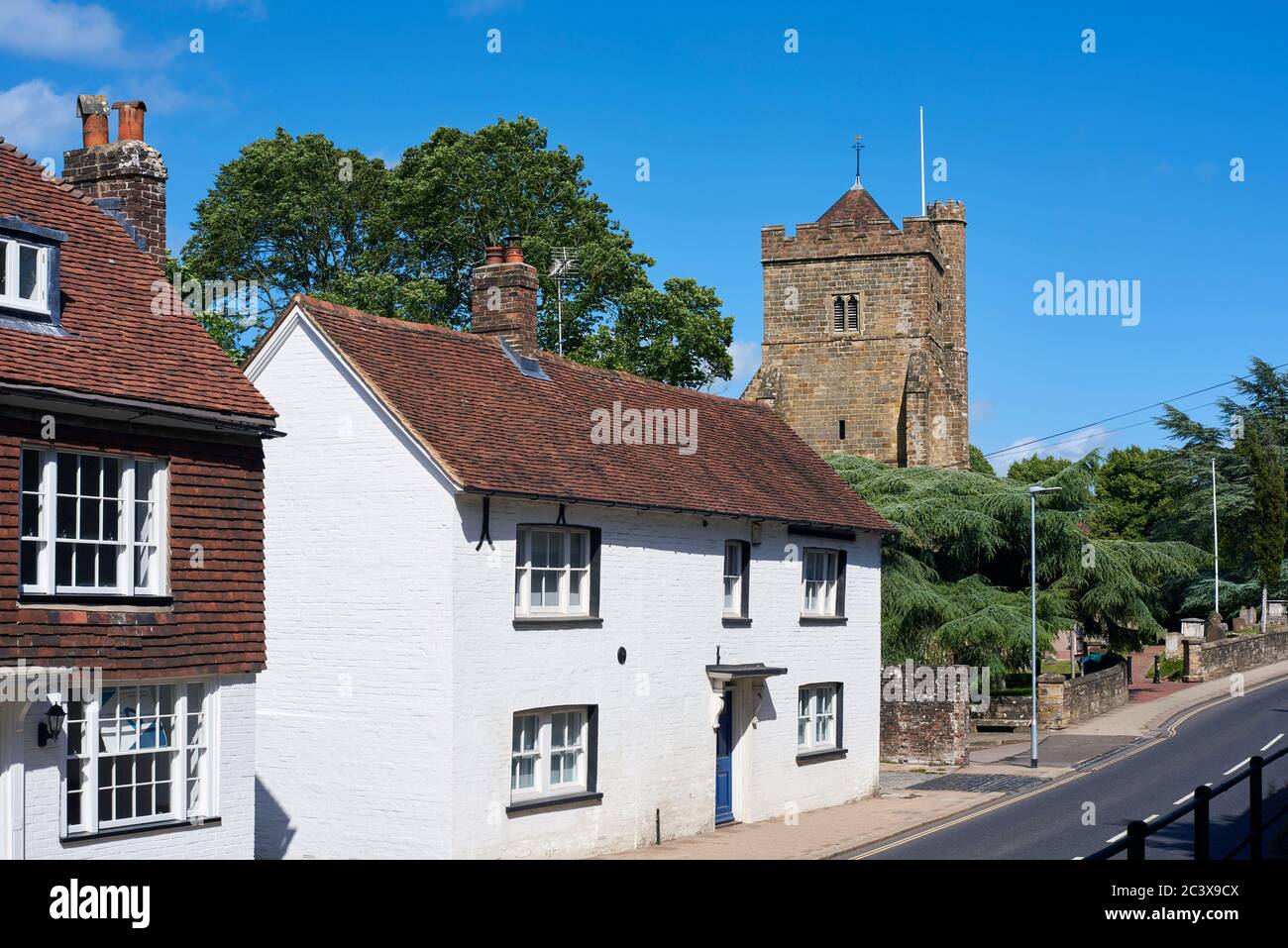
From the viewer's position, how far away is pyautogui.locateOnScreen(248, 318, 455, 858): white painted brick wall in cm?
2000

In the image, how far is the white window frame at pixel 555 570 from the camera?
2130cm

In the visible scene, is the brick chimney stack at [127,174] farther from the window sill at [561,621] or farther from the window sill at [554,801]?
the window sill at [554,801]

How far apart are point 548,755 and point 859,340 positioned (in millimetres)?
49787

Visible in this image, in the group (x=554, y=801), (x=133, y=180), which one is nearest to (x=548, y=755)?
(x=554, y=801)

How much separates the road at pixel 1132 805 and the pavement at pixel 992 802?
42 mm

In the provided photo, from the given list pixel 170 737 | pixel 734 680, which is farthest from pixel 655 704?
pixel 170 737

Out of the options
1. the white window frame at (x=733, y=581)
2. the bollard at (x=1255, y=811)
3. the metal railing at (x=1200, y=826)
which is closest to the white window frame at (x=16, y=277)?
the metal railing at (x=1200, y=826)

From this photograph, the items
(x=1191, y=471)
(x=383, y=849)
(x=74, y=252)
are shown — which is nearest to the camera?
(x=74, y=252)

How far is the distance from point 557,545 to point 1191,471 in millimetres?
57812

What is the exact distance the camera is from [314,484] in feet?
70.7

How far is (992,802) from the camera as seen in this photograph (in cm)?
Answer: 2808

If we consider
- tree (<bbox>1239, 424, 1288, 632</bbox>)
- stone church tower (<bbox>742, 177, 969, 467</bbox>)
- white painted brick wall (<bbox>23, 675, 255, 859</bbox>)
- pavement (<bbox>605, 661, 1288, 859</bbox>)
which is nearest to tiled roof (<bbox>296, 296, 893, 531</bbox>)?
white painted brick wall (<bbox>23, 675, 255, 859</bbox>)
